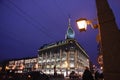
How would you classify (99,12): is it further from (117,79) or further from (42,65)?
(42,65)

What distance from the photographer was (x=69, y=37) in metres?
115

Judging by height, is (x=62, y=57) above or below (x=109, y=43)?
above

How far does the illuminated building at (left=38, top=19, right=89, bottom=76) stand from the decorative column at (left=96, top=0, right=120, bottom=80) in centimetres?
8223

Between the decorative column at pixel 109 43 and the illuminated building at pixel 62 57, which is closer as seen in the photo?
the decorative column at pixel 109 43

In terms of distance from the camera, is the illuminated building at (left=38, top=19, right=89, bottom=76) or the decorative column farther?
the illuminated building at (left=38, top=19, right=89, bottom=76)

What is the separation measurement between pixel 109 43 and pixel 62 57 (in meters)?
96.9

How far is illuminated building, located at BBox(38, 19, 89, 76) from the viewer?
321 ft

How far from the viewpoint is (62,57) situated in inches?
4053

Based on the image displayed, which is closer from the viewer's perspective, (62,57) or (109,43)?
(109,43)

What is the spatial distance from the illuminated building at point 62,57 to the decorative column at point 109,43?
82228 mm

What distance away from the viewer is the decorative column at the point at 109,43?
6.36m

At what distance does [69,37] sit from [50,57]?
60.6 ft

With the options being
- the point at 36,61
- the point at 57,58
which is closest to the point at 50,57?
the point at 57,58

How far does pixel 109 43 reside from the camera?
21.8 ft
